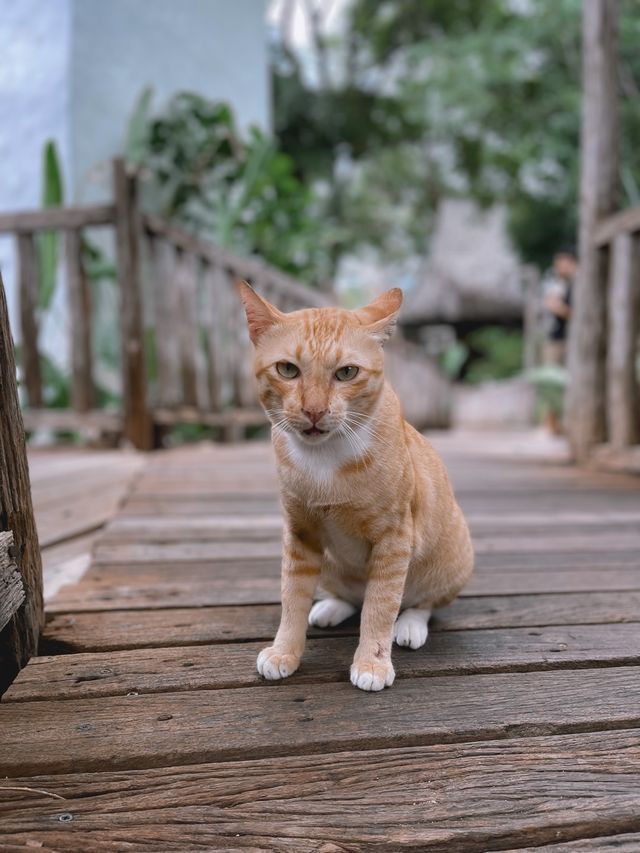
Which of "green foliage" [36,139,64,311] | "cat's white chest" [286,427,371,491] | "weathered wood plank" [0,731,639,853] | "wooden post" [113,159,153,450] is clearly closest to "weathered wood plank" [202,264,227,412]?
"wooden post" [113,159,153,450]

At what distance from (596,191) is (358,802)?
13.0ft

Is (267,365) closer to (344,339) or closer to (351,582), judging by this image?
(344,339)

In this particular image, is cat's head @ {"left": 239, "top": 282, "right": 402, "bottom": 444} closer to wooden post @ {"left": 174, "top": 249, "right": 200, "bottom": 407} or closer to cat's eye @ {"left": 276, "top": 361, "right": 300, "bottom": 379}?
cat's eye @ {"left": 276, "top": 361, "right": 300, "bottom": 379}

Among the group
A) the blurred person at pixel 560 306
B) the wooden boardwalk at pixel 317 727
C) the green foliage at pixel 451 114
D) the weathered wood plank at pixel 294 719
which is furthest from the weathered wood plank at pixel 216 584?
the blurred person at pixel 560 306

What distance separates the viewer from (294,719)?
1077 mm

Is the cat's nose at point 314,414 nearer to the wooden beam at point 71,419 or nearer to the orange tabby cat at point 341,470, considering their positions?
the orange tabby cat at point 341,470

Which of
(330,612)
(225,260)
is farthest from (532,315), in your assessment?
(330,612)

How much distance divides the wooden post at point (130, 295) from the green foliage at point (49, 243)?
2.17 feet

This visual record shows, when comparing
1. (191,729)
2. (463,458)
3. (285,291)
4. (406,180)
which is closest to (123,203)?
(285,291)

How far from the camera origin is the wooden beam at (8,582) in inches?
43.7

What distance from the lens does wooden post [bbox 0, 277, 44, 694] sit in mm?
1177

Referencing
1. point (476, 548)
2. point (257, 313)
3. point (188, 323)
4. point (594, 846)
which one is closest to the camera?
point (594, 846)

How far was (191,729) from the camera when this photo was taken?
105cm

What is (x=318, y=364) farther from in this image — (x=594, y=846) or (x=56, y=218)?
(x=56, y=218)
